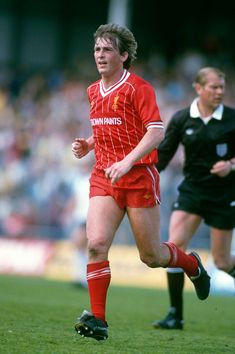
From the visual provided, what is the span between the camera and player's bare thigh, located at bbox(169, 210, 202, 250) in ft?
31.4

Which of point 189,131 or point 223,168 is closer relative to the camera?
point 223,168

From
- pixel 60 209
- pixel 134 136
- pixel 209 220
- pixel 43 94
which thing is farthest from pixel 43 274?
pixel 134 136

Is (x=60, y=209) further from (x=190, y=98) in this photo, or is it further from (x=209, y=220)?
(x=209, y=220)

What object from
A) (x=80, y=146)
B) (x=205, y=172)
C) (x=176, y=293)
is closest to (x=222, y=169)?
(x=205, y=172)

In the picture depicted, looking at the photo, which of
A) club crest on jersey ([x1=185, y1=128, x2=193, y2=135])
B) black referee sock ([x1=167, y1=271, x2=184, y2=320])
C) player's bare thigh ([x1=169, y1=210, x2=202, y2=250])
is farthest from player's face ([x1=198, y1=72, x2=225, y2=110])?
black referee sock ([x1=167, y1=271, x2=184, y2=320])

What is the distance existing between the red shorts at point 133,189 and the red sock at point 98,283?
21.1 inches

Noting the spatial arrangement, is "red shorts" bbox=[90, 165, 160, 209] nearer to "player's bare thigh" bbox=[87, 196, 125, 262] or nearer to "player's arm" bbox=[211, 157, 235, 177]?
"player's bare thigh" bbox=[87, 196, 125, 262]

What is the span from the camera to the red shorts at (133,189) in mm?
7738

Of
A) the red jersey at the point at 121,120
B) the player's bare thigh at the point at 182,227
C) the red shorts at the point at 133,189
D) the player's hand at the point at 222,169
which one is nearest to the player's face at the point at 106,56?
the red jersey at the point at 121,120

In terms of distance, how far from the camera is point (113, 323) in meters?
9.52

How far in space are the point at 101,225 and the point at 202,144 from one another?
2.38 m

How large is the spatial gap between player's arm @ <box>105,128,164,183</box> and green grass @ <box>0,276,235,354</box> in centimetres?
132

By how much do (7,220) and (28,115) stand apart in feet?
12.5

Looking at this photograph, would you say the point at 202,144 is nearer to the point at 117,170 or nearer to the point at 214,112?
the point at 214,112
